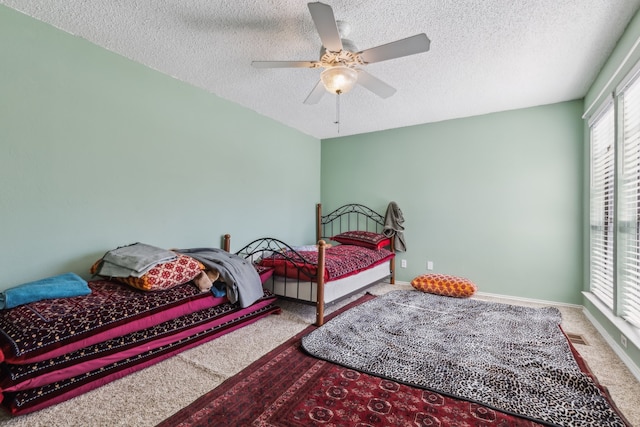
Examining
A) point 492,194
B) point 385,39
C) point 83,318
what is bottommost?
point 83,318

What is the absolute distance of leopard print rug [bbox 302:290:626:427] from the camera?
1644 mm

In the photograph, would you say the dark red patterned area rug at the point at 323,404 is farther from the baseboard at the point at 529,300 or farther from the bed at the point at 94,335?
the baseboard at the point at 529,300

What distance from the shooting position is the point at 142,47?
2.50 meters

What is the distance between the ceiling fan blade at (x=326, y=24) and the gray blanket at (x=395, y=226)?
291cm

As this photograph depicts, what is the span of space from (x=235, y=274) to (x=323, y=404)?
1357 mm

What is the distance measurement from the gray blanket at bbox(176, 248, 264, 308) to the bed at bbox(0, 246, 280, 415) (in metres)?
0.15

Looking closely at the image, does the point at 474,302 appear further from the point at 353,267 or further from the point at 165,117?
the point at 165,117

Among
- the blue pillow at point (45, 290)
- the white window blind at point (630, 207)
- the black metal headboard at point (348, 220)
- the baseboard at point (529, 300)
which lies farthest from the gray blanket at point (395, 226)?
the blue pillow at point (45, 290)

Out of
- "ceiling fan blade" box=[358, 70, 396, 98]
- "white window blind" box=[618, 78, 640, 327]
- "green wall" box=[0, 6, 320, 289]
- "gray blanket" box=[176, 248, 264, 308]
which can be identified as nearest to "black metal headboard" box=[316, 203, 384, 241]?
"green wall" box=[0, 6, 320, 289]

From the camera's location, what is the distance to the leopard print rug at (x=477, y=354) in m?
1.64

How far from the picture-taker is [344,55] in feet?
6.89

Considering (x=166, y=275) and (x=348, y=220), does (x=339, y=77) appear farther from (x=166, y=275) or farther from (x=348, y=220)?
(x=348, y=220)

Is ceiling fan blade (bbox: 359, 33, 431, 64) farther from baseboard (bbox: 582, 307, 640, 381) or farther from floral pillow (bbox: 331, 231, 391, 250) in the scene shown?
floral pillow (bbox: 331, 231, 391, 250)

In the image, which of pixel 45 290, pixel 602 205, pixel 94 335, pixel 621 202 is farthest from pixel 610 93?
pixel 45 290
